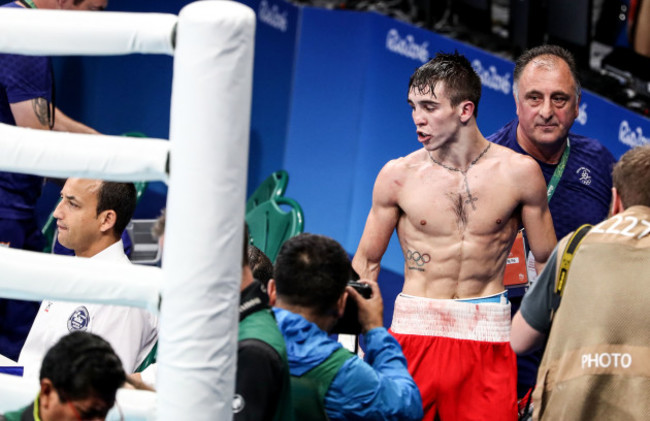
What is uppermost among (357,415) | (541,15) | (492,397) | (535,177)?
(541,15)

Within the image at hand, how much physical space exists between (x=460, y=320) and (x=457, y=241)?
0.28 m

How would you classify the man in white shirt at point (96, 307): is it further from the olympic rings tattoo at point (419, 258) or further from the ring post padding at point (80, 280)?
the ring post padding at point (80, 280)

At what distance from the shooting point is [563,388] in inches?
95.1

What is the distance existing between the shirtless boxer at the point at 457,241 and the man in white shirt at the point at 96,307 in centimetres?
89

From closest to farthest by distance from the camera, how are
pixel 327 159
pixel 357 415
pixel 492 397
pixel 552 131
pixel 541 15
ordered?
1. pixel 357 415
2. pixel 492 397
3. pixel 552 131
4. pixel 541 15
5. pixel 327 159

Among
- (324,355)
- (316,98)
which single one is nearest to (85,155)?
(324,355)

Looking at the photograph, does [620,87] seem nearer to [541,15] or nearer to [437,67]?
[541,15]

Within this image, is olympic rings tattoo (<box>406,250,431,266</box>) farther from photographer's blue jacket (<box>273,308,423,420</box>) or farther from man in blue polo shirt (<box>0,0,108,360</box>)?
man in blue polo shirt (<box>0,0,108,360</box>)

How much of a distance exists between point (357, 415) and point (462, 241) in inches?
50.8

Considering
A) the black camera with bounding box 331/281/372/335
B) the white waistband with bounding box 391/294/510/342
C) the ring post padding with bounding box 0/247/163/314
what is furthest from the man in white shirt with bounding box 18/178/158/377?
the ring post padding with bounding box 0/247/163/314

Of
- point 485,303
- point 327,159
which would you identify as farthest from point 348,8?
point 485,303

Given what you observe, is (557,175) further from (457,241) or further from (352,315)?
(352,315)

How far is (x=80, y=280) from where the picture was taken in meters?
1.60

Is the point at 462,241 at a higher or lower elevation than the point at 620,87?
lower
